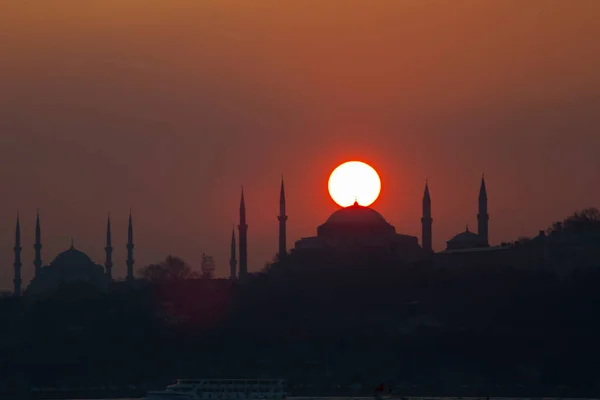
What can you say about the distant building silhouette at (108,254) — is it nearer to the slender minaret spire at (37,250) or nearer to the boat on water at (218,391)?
the slender minaret spire at (37,250)

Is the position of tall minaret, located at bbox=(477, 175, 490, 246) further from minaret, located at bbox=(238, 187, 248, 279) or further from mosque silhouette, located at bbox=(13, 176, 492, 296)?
minaret, located at bbox=(238, 187, 248, 279)

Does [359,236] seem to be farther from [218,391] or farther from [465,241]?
[218,391]

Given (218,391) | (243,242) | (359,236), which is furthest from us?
(359,236)

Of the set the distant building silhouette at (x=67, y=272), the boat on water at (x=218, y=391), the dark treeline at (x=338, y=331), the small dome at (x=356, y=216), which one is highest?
the small dome at (x=356, y=216)

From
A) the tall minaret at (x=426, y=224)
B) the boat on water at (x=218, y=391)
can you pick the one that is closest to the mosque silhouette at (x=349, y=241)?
the tall minaret at (x=426, y=224)

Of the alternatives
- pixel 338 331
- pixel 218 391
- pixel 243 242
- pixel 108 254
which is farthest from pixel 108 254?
pixel 218 391

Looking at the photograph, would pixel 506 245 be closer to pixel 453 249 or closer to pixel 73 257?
pixel 453 249
